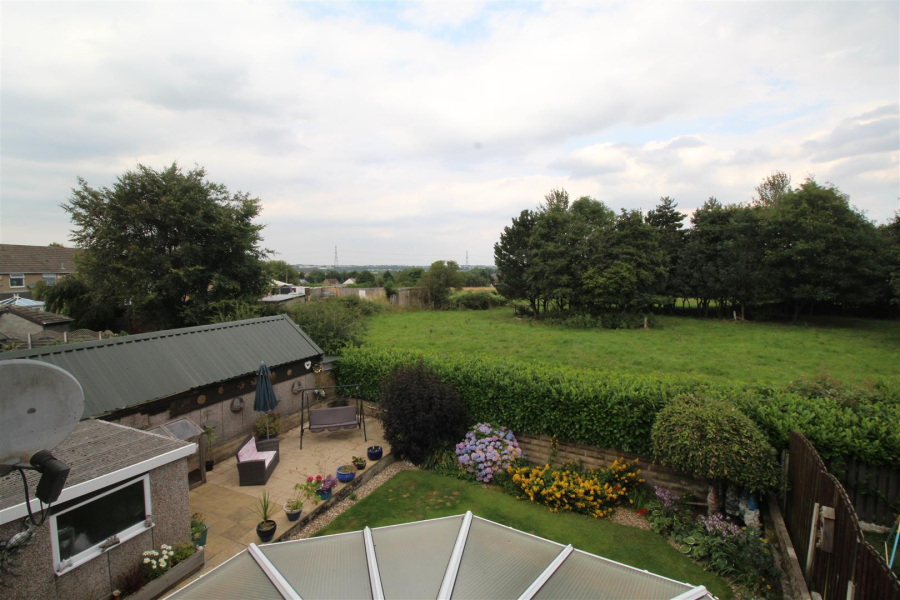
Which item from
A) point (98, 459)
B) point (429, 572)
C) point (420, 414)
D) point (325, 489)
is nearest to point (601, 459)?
point (420, 414)

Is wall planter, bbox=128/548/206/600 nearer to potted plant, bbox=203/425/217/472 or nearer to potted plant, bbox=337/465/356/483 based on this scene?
potted plant, bbox=337/465/356/483

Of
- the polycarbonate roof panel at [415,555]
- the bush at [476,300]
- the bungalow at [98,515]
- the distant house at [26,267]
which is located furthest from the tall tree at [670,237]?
the distant house at [26,267]

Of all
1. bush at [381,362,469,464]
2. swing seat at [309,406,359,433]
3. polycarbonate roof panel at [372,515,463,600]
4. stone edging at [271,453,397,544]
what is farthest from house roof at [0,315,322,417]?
polycarbonate roof panel at [372,515,463,600]

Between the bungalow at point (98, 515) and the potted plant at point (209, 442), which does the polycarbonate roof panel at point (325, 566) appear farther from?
the potted plant at point (209, 442)

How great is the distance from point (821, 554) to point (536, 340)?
13844mm

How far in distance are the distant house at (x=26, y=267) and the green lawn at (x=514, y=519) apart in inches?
1373

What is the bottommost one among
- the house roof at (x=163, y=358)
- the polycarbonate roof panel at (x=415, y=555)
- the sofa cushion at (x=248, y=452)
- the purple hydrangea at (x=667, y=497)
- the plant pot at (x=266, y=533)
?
the plant pot at (x=266, y=533)

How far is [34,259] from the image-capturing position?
32.2 m

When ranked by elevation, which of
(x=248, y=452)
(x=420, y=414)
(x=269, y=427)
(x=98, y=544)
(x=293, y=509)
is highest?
(x=420, y=414)

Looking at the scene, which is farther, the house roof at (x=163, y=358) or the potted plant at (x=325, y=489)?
the potted plant at (x=325, y=489)

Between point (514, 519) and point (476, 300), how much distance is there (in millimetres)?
29480

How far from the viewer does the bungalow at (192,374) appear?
6.45 m

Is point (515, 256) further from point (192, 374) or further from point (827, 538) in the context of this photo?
point (827, 538)

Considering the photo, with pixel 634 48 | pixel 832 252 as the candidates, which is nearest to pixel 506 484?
pixel 634 48
